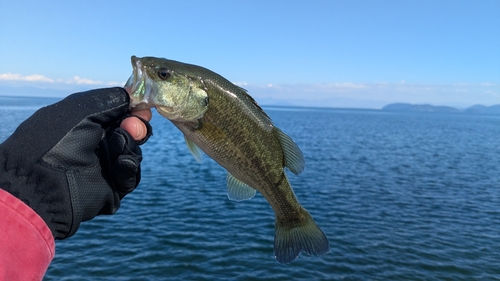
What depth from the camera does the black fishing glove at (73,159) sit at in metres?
3.10

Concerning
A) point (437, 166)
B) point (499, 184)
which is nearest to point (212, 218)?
point (499, 184)

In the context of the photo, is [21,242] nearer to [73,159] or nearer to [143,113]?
[73,159]

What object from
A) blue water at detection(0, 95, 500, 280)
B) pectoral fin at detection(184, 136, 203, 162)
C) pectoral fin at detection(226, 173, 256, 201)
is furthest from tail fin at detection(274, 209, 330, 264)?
blue water at detection(0, 95, 500, 280)

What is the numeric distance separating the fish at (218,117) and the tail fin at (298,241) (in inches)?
27.7

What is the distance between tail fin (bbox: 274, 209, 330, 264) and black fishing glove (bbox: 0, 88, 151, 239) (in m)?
2.04

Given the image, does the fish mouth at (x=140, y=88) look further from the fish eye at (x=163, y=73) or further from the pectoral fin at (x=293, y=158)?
the pectoral fin at (x=293, y=158)

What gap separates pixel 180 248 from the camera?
14.7m

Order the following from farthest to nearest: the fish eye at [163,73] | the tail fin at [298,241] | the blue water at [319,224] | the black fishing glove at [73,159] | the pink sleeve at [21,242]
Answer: the blue water at [319,224] < the tail fin at [298,241] < the fish eye at [163,73] < the black fishing glove at [73,159] < the pink sleeve at [21,242]

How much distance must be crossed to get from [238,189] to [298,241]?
1.05 m

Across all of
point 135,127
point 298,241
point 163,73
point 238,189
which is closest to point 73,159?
point 135,127

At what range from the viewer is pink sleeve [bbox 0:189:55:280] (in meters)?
2.42

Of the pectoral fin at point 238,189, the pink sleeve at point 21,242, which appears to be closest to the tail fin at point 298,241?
the pectoral fin at point 238,189

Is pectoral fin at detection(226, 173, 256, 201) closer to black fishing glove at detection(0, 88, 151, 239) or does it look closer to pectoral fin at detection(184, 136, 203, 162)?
pectoral fin at detection(184, 136, 203, 162)

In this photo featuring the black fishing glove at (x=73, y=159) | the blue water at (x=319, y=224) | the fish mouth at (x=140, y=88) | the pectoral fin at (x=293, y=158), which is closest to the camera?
the black fishing glove at (x=73, y=159)
